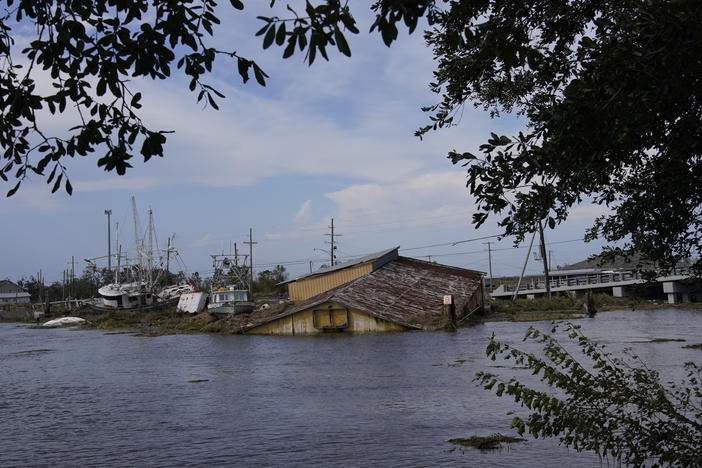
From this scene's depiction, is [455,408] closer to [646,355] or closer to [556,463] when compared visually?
[556,463]

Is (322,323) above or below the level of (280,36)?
below

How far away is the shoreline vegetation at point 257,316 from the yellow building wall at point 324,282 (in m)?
1.51

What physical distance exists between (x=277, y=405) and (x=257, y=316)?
31.1m

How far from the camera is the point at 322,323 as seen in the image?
3947 cm

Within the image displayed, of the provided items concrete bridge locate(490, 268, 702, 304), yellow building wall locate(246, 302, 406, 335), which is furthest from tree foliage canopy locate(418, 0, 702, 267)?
concrete bridge locate(490, 268, 702, 304)

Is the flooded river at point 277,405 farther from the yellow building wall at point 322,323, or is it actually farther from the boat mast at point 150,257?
the boat mast at point 150,257

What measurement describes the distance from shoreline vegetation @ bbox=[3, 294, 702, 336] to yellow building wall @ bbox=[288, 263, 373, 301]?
4.96 ft

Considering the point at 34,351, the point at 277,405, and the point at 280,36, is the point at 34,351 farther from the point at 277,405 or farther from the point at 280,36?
the point at 280,36

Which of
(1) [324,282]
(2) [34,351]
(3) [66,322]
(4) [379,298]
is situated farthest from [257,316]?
(3) [66,322]

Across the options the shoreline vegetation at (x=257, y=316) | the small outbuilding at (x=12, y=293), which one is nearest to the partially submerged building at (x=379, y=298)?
the shoreline vegetation at (x=257, y=316)

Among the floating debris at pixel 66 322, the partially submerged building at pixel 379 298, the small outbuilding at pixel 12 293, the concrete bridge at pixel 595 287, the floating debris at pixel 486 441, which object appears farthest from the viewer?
the small outbuilding at pixel 12 293

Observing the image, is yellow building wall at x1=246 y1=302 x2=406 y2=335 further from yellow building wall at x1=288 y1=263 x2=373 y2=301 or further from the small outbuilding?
the small outbuilding

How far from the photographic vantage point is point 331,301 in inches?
1564

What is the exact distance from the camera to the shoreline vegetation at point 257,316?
4616cm
